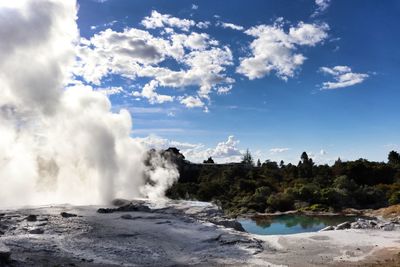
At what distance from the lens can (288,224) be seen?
46.0m

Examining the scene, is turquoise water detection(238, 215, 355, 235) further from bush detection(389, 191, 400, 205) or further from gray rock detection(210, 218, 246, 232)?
bush detection(389, 191, 400, 205)

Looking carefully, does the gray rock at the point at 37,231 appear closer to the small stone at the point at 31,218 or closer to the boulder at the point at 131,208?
the small stone at the point at 31,218

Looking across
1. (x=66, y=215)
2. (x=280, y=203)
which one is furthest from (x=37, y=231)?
(x=280, y=203)

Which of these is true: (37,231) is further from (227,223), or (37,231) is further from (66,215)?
(227,223)

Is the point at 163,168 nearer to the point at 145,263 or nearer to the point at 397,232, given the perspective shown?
the point at 397,232

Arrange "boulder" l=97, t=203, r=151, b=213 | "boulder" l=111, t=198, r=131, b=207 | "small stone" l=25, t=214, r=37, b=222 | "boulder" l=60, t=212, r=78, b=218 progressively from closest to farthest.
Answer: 1. "small stone" l=25, t=214, r=37, b=222
2. "boulder" l=60, t=212, r=78, b=218
3. "boulder" l=97, t=203, r=151, b=213
4. "boulder" l=111, t=198, r=131, b=207

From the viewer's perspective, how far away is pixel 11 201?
1411 inches

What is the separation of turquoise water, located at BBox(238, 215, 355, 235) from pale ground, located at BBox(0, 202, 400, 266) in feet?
42.8

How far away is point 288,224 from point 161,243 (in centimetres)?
2571

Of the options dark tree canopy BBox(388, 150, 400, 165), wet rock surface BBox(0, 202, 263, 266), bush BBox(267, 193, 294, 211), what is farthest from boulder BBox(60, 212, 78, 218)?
dark tree canopy BBox(388, 150, 400, 165)

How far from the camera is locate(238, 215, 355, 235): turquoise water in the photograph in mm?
41225

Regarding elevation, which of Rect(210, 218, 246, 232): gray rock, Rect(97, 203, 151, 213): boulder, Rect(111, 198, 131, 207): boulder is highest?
Rect(111, 198, 131, 207): boulder

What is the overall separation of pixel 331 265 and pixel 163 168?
4921cm

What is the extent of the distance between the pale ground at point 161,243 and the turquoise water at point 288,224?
13.1 m
